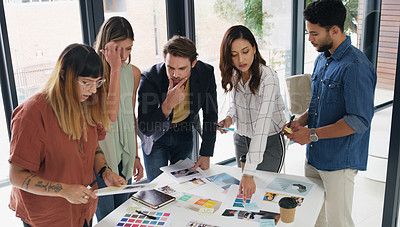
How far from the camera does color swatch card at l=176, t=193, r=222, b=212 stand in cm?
184

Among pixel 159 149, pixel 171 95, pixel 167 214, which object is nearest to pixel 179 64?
pixel 171 95

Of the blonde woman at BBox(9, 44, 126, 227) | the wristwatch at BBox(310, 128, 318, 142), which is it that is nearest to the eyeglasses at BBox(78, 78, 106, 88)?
the blonde woman at BBox(9, 44, 126, 227)

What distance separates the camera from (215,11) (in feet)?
12.3

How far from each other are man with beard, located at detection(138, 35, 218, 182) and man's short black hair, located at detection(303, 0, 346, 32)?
718 millimetres

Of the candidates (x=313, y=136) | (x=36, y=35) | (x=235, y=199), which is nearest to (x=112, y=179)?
(x=235, y=199)

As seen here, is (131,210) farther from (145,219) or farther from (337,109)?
(337,109)

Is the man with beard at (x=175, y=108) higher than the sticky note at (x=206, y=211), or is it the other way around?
the man with beard at (x=175, y=108)

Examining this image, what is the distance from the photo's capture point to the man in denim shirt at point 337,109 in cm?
196

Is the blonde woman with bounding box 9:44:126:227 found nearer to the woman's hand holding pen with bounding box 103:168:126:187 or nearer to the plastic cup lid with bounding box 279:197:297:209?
the woman's hand holding pen with bounding box 103:168:126:187

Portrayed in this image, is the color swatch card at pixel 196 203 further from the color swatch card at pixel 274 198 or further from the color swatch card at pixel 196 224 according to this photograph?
the color swatch card at pixel 274 198

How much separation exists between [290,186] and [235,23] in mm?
2346

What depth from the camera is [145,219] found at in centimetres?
174

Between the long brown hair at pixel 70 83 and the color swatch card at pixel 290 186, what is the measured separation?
3.58 feet

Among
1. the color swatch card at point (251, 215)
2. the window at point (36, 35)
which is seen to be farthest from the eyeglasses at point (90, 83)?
the window at point (36, 35)
